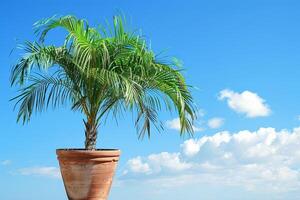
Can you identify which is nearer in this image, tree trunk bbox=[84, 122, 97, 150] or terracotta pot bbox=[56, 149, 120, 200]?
terracotta pot bbox=[56, 149, 120, 200]

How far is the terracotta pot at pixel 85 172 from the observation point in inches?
241

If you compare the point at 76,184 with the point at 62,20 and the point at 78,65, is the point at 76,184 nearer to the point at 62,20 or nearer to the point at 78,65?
the point at 78,65

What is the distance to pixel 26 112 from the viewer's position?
21.6 feet

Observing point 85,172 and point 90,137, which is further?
point 90,137

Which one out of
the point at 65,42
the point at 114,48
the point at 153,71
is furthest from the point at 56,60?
the point at 153,71

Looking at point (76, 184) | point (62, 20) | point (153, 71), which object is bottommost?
point (76, 184)

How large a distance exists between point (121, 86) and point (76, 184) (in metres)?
1.39

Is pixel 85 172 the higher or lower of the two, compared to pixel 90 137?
lower

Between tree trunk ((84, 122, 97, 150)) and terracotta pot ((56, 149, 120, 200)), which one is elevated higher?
tree trunk ((84, 122, 97, 150))

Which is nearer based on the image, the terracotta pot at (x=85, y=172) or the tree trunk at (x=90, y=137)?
the terracotta pot at (x=85, y=172)

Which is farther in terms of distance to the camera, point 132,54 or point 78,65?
point 132,54

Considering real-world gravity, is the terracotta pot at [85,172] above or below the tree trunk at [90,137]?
below

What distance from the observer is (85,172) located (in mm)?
6129

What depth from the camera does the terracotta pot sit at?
20.1ft
